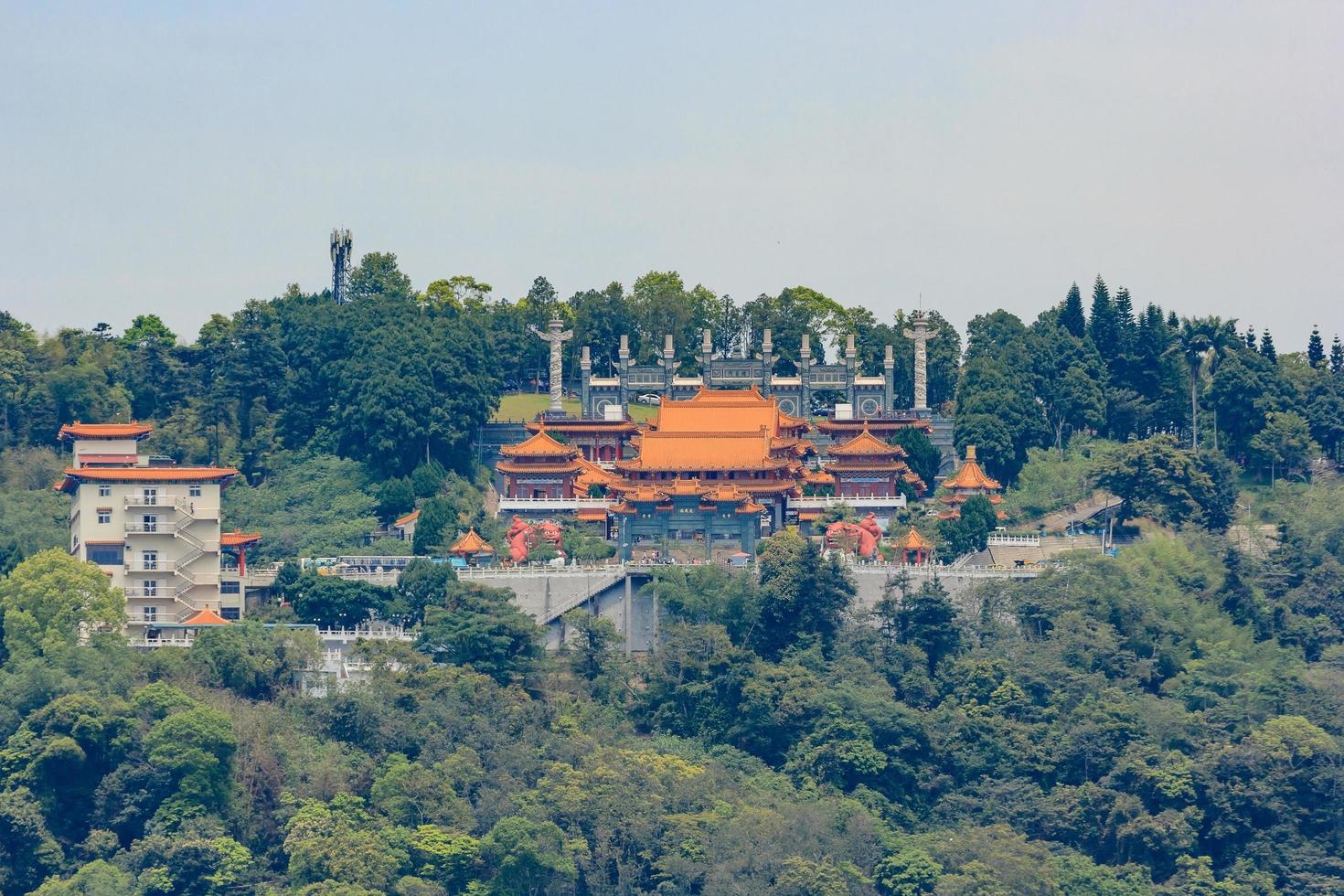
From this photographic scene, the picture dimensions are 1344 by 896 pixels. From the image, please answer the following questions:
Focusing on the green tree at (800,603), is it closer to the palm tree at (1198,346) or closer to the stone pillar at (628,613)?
the stone pillar at (628,613)

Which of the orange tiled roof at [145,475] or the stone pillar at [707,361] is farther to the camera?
the stone pillar at [707,361]

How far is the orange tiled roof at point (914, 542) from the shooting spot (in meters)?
69.2

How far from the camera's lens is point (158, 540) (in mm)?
65750

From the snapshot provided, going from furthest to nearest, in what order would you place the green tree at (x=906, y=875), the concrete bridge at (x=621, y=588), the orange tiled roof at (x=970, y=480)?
the orange tiled roof at (x=970, y=480)
the concrete bridge at (x=621, y=588)
the green tree at (x=906, y=875)

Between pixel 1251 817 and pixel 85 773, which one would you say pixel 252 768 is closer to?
pixel 85 773

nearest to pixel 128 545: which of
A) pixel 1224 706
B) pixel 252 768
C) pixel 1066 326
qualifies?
pixel 252 768

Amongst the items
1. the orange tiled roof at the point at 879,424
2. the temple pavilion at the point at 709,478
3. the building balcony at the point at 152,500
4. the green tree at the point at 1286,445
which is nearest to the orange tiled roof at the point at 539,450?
the temple pavilion at the point at 709,478

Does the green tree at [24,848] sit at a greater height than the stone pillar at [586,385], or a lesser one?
lesser

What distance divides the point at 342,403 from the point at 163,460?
9052mm

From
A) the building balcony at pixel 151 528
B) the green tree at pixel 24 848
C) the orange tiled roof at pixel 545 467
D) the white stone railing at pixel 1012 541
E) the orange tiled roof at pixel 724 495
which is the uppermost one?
the orange tiled roof at pixel 545 467

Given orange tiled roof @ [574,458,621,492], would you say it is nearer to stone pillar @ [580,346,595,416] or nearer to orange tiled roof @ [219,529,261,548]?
stone pillar @ [580,346,595,416]

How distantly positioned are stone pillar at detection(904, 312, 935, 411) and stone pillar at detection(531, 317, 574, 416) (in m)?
8.88

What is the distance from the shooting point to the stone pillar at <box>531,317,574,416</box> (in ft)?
263

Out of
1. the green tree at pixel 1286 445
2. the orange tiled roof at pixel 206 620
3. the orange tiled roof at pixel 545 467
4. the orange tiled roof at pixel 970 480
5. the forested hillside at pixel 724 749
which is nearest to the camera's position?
the forested hillside at pixel 724 749
